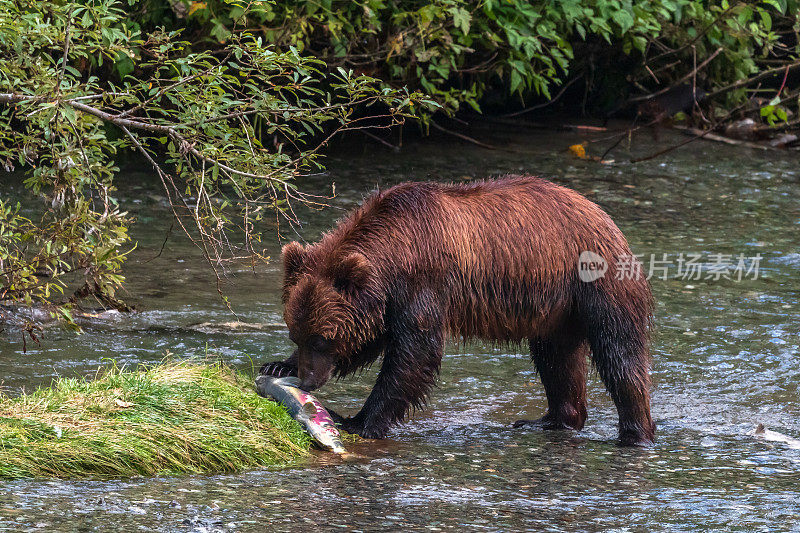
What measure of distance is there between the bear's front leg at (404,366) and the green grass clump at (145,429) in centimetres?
44

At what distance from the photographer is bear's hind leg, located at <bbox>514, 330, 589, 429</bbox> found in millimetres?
6469

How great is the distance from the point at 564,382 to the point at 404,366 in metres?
1.06

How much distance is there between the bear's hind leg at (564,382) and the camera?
647 cm

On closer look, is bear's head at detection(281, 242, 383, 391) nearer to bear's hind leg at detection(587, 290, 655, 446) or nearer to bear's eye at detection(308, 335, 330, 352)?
bear's eye at detection(308, 335, 330, 352)

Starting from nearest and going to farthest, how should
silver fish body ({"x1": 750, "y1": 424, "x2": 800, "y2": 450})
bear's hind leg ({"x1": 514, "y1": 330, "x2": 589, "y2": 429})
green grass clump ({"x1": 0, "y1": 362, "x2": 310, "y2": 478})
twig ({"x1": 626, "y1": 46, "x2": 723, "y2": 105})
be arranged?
green grass clump ({"x1": 0, "y1": 362, "x2": 310, "y2": 478}), silver fish body ({"x1": 750, "y1": 424, "x2": 800, "y2": 450}), bear's hind leg ({"x1": 514, "y1": 330, "x2": 589, "y2": 429}), twig ({"x1": 626, "y1": 46, "x2": 723, "y2": 105})

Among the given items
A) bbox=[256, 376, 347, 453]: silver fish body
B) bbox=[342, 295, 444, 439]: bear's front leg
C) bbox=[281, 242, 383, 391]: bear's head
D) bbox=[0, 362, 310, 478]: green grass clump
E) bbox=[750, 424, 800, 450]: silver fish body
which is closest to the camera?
bbox=[0, 362, 310, 478]: green grass clump

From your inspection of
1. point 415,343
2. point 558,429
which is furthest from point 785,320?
point 415,343

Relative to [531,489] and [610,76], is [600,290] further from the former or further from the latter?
[610,76]

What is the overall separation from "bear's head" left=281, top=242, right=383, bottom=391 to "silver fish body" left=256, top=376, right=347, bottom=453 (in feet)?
0.28

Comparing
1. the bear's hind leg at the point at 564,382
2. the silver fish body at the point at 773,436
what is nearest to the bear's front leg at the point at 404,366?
the bear's hind leg at the point at 564,382

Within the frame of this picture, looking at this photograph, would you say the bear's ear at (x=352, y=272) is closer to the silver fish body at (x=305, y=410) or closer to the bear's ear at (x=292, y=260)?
the bear's ear at (x=292, y=260)

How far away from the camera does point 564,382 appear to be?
6477 millimetres

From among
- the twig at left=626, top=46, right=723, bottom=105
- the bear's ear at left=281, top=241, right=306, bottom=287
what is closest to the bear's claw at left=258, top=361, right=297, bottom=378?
the bear's ear at left=281, top=241, right=306, bottom=287

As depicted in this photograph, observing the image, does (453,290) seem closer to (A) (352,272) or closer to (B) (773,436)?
(A) (352,272)
